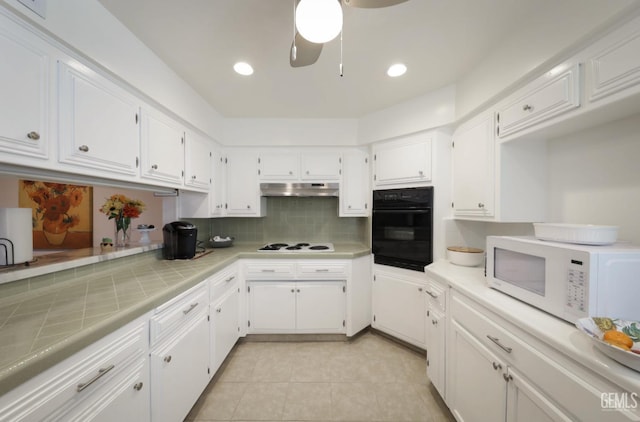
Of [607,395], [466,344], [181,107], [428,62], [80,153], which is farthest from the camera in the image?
[181,107]

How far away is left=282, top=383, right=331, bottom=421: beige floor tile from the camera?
1.42 m

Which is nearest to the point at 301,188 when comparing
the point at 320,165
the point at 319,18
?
the point at 320,165

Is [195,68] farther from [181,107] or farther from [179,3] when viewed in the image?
[179,3]

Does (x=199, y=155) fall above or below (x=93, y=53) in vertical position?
below

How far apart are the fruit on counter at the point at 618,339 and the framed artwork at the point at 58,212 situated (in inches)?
A: 103

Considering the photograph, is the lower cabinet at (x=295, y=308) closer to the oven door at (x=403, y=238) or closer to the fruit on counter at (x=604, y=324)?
the oven door at (x=403, y=238)

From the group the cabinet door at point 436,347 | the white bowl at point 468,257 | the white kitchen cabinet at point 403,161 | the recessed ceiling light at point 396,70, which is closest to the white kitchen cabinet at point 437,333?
the cabinet door at point 436,347

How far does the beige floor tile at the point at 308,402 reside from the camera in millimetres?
1423

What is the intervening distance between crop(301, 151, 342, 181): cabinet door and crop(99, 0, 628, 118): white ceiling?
2.03 feet

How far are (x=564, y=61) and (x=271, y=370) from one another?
2753 mm

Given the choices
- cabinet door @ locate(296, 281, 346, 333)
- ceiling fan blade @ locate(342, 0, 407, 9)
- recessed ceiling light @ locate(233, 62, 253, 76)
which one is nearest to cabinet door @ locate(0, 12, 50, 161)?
recessed ceiling light @ locate(233, 62, 253, 76)

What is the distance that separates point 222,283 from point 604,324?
2.08 meters

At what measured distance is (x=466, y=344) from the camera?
121cm

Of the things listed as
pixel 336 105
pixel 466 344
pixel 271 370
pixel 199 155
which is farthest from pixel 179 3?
pixel 271 370
